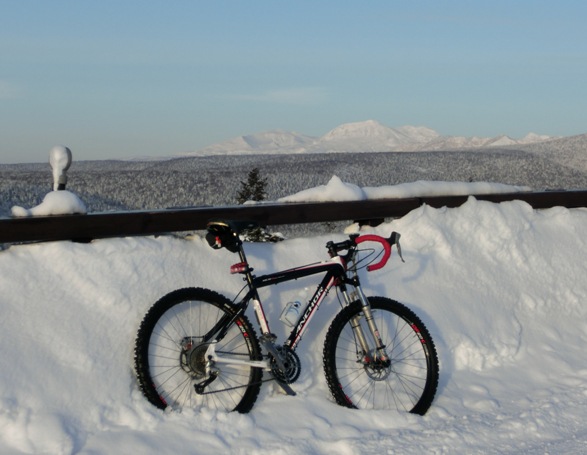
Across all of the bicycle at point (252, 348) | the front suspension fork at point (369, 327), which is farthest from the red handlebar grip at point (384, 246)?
the front suspension fork at point (369, 327)

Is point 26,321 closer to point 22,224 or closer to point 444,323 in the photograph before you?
point 22,224

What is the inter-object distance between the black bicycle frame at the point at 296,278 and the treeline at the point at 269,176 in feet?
21.3

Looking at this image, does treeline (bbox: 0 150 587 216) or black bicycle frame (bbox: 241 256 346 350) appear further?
treeline (bbox: 0 150 587 216)

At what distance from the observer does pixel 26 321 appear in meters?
5.80

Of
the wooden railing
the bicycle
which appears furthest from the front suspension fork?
the wooden railing

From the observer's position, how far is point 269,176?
16.5m

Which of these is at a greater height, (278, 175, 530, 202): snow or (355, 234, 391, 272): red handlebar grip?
(278, 175, 530, 202): snow

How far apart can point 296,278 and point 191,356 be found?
989mm

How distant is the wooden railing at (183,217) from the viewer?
20.4 ft

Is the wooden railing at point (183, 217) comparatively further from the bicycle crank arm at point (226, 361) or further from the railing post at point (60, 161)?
the bicycle crank arm at point (226, 361)

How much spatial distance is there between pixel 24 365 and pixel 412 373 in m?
3.08

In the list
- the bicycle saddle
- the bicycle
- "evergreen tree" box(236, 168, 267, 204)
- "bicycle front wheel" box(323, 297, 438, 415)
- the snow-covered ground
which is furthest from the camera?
"evergreen tree" box(236, 168, 267, 204)

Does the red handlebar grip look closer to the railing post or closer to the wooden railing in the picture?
the wooden railing

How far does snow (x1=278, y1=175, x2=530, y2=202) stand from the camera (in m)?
8.19
